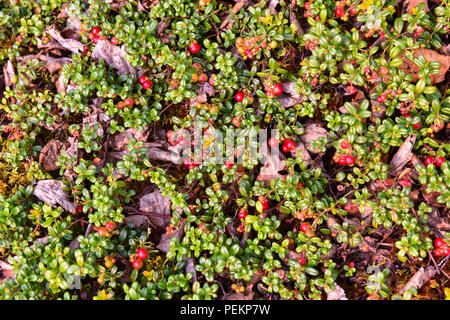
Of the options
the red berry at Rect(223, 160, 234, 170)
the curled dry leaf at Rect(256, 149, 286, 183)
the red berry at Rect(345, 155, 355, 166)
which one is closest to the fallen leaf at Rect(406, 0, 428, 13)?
the red berry at Rect(345, 155, 355, 166)

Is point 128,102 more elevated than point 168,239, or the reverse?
point 128,102

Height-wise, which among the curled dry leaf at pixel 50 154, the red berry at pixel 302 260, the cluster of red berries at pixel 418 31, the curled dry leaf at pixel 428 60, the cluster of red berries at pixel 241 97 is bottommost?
the red berry at pixel 302 260

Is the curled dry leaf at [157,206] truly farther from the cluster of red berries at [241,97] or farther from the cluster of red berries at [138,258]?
the cluster of red berries at [241,97]

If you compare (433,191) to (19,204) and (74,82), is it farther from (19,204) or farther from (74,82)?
(19,204)

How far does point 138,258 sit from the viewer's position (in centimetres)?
370

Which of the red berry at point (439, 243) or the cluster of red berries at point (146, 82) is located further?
the cluster of red berries at point (146, 82)

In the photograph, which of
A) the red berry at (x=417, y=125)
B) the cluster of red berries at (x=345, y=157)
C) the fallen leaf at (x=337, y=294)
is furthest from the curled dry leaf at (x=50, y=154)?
the red berry at (x=417, y=125)

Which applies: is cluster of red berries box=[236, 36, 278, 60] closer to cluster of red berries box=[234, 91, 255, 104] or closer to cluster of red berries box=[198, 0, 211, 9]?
cluster of red berries box=[234, 91, 255, 104]

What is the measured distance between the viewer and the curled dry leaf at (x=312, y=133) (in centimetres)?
400

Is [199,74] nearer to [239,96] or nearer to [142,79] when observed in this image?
[239,96]

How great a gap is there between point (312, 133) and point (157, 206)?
6.72ft

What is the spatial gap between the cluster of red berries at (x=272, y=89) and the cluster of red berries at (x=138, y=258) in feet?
7.44

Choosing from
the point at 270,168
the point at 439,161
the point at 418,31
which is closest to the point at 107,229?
the point at 270,168

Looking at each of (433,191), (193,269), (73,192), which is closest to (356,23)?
(433,191)
